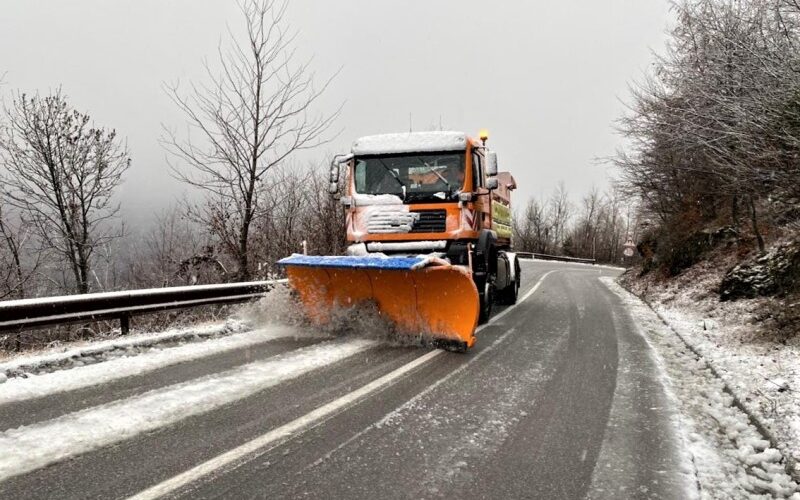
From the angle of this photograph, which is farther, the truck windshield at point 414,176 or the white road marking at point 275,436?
the truck windshield at point 414,176

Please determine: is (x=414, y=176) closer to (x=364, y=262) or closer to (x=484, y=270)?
(x=484, y=270)

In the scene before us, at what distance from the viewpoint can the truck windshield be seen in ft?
25.4

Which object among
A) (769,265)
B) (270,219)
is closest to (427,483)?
(769,265)

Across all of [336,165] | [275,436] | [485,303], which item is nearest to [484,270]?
[485,303]

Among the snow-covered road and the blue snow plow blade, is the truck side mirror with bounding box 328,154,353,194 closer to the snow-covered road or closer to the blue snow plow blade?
the blue snow plow blade

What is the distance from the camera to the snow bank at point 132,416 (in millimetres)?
3188

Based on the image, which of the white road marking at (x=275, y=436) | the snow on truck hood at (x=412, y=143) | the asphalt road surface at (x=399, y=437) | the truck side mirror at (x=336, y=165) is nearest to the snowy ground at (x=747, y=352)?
the asphalt road surface at (x=399, y=437)

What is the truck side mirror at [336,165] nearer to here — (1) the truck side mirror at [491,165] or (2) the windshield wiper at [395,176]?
(2) the windshield wiper at [395,176]

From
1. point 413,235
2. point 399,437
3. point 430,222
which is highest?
point 430,222

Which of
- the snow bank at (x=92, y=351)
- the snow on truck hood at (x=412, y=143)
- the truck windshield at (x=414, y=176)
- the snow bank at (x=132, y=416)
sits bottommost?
the snow bank at (x=132, y=416)

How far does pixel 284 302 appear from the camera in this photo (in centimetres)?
782

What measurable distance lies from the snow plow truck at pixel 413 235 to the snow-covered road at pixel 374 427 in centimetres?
62

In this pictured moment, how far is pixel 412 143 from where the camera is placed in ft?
26.3

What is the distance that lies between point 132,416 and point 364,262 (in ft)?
10.6
